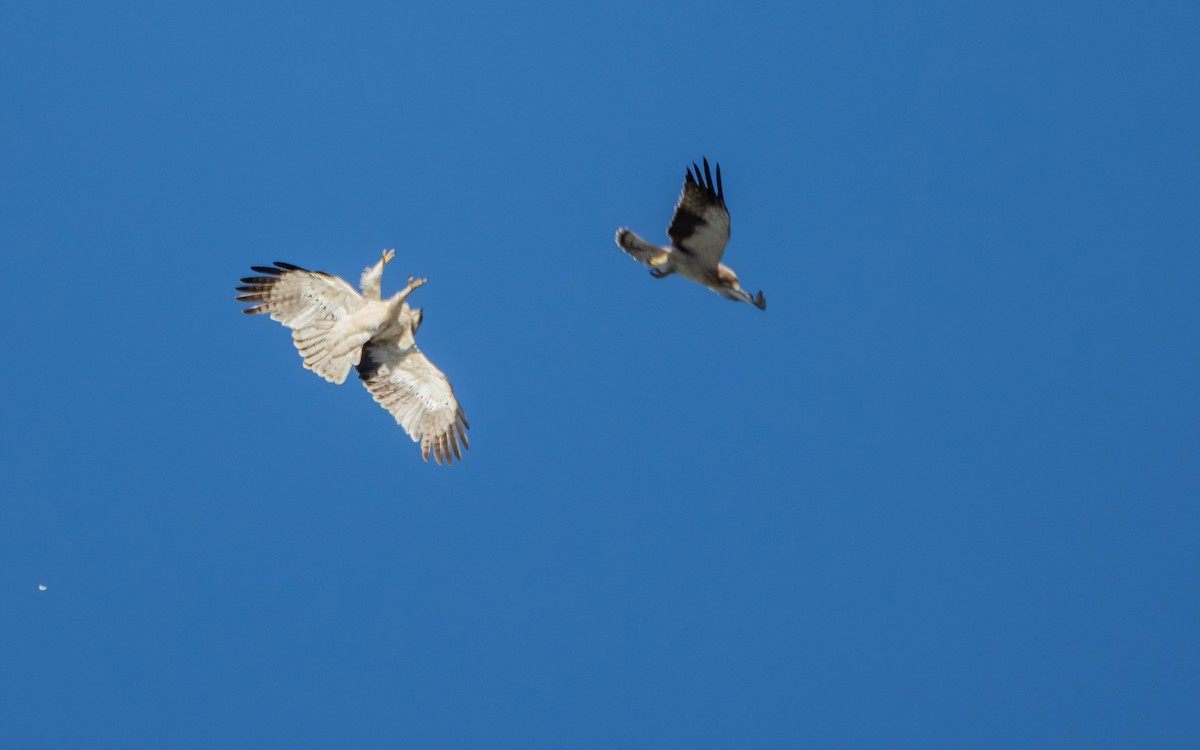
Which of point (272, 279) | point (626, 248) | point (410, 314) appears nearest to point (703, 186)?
point (626, 248)

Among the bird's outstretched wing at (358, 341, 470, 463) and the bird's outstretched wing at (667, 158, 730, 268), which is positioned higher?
the bird's outstretched wing at (667, 158, 730, 268)

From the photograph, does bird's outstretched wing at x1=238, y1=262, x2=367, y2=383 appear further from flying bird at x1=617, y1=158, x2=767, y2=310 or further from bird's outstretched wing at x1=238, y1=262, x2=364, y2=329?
flying bird at x1=617, y1=158, x2=767, y2=310

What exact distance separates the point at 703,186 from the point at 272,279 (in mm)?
4556

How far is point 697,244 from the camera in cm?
1352

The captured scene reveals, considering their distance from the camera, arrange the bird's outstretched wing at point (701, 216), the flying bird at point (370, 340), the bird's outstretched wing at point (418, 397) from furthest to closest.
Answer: the bird's outstretched wing at point (418, 397) < the flying bird at point (370, 340) < the bird's outstretched wing at point (701, 216)

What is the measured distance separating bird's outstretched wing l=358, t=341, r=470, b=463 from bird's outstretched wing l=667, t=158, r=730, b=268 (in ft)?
10.4

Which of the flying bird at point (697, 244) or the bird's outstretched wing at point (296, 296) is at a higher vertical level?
the flying bird at point (697, 244)

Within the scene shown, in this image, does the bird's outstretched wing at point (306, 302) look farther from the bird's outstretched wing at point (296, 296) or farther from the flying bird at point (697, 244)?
the flying bird at point (697, 244)

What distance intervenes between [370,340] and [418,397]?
83 cm

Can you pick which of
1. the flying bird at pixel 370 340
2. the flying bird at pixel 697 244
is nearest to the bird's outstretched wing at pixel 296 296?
the flying bird at pixel 370 340

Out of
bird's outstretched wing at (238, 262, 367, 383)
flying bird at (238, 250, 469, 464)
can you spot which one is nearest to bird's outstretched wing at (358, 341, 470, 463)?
flying bird at (238, 250, 469, 464)

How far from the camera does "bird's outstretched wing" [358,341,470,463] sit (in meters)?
15.2

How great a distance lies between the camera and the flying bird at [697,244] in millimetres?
13328

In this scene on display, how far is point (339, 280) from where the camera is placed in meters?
15.0
